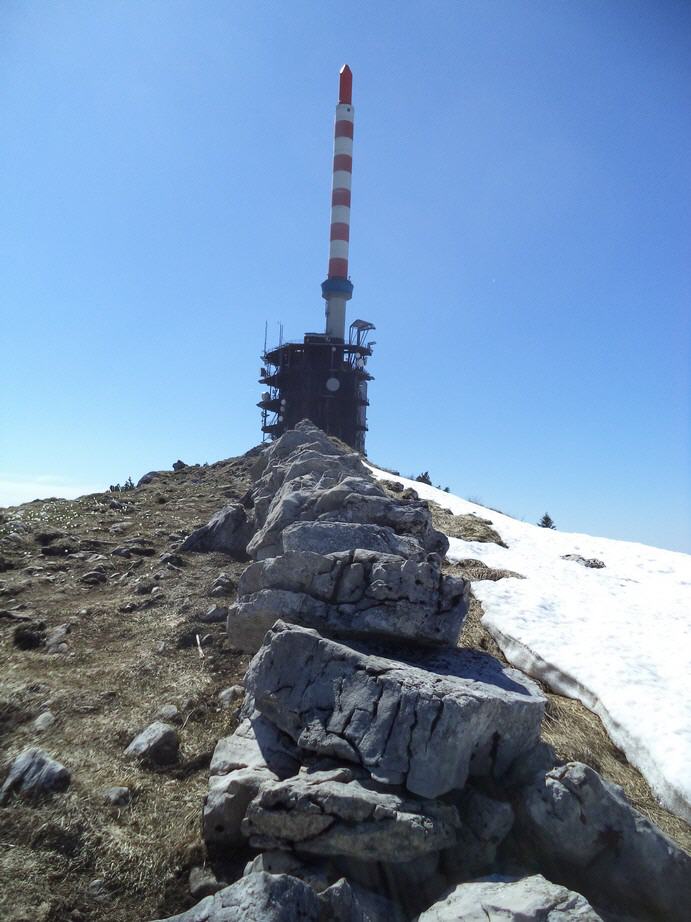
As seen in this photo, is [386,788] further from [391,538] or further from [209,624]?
[209,624]

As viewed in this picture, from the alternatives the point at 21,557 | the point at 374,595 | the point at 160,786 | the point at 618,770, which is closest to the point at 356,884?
the point at 160,786

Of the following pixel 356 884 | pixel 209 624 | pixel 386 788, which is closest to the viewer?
pixel 356 884

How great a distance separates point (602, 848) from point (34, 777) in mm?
5783

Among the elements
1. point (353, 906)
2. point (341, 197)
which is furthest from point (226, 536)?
point (341, 197)

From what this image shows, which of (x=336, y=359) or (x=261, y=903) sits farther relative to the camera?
(x=336, y=359)

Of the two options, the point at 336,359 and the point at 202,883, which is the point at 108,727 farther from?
the point at 336,359

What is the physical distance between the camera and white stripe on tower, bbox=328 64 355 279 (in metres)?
59.0

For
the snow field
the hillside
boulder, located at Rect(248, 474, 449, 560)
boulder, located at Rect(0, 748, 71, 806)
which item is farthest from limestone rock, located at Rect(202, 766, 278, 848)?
the snow field

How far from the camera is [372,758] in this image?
5176mm

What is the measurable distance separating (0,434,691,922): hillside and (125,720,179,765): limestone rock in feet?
0.39

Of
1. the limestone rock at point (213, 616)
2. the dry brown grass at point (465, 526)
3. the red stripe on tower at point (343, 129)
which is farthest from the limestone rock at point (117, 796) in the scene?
the red stripe on tower at point (343, 129)

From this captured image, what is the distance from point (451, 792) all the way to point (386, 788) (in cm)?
76

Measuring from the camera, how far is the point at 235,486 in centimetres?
2644

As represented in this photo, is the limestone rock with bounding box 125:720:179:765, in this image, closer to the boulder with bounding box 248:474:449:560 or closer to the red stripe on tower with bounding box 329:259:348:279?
the boulder with bounding box 248:474:449:560
